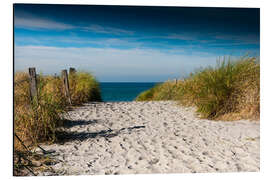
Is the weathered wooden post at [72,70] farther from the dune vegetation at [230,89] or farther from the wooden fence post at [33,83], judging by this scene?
the wooden fence post at [33,83]

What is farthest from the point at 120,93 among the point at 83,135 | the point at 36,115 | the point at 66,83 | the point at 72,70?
the point at 36,115

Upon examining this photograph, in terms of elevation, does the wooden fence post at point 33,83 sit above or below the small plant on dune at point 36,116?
above

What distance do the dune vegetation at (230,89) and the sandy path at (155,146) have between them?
0.28 m

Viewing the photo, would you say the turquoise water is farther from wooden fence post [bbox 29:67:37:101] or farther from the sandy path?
wooden fence post [bbox 29:67:37:101]

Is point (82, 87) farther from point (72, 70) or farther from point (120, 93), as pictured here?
point (120, 93)

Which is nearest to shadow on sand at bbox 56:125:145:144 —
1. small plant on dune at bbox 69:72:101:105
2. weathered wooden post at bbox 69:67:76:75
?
small plant on dune at bbox 69:72:101:105

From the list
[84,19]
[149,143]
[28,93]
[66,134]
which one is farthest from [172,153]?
[84,19]

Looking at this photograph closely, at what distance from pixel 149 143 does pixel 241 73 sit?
230 cm

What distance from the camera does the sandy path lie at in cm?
330

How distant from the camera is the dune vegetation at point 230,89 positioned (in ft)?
17.0

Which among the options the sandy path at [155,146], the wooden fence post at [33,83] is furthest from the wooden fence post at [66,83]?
the wooden fence post at [33,83]

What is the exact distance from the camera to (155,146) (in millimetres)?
3979
